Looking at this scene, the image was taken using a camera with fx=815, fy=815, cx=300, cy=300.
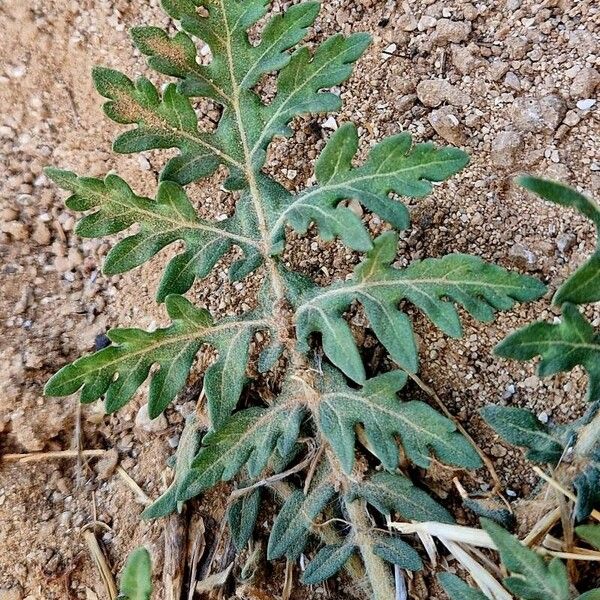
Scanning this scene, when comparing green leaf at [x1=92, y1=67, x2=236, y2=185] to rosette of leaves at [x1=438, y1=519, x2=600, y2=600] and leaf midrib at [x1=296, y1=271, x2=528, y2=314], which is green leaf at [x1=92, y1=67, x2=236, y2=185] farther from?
rosette of leaves at [x1=438, y1=519, x2=600, y2=600]

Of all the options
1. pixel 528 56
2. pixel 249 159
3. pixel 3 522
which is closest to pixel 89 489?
pixel 3 522

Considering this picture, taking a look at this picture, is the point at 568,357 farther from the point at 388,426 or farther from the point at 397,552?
the point at 397,552

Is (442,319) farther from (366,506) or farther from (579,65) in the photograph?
(579,65)

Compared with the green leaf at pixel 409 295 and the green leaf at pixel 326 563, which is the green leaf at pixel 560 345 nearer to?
the green leaf at pixel 409 295

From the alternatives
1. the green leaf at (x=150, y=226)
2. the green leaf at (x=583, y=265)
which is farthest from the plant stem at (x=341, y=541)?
the green leaf at (x=583, y=265)

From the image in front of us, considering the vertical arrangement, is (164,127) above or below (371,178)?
above

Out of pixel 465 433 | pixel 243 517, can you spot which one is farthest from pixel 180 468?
pixel 465 433
